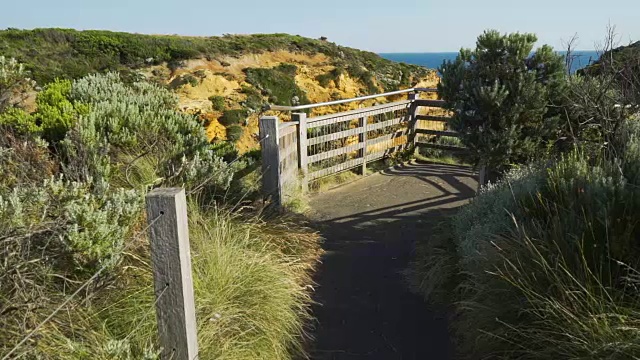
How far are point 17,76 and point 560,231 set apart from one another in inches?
266

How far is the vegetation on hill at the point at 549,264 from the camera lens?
2.94 metres

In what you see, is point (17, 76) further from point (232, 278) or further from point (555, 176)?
point (555, 176)

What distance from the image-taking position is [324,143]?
31.9 ft

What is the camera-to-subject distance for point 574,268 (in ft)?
10.9

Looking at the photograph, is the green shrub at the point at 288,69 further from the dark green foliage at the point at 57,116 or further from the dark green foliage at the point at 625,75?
the dark green foliage at the point at 625,75

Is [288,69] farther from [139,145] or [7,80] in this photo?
[139,145]

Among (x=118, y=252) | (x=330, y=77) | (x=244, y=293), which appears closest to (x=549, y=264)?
(x=244, y=293)

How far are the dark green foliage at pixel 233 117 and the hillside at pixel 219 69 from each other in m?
0.03

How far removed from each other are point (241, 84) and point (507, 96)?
13232 millimetres

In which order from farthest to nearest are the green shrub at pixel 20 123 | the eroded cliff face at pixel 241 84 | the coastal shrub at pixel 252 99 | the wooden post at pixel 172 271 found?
1. the coastal shrub at pixel 252 99
2. the eroded cliff face at pixel 241 84
3. the green shrub at pixel 20 123
4. the wooden post at pixel 172 271

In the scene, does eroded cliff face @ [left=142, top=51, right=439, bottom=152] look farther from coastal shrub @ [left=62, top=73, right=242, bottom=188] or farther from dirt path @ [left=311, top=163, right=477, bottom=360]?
coastal shrub @ [left=62, top=73, right=242, bottom=188]

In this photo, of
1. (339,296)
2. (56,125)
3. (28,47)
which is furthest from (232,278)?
(28,47)

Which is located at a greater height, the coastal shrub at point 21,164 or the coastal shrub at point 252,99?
the coastal shrub at point 21,164

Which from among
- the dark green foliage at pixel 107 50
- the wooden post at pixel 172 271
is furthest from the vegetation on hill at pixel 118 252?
the dark green foliage at pixel 107 50
